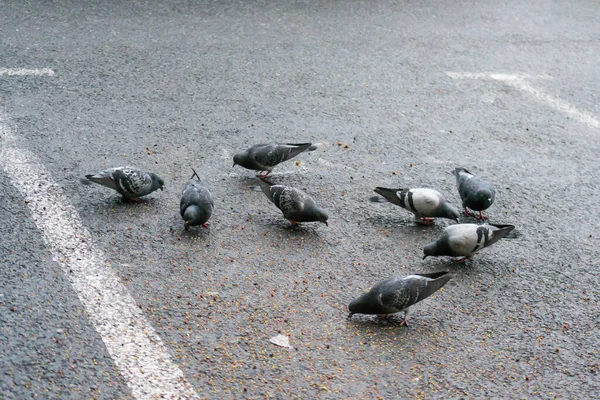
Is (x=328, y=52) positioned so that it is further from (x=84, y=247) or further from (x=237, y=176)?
(x=84, y=247)

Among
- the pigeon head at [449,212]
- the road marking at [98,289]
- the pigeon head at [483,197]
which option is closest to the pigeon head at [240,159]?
the road marking at [98,289]

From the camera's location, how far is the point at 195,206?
433 centimetres

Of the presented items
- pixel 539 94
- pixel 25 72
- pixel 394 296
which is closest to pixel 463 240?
pixel 394 296

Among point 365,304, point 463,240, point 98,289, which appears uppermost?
point 463,240

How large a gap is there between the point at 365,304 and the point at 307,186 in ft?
5.24

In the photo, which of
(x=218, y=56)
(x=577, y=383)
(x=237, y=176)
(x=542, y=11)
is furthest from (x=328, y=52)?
(x=577, y=383)

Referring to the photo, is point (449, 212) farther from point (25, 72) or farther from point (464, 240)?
point (25, 72)

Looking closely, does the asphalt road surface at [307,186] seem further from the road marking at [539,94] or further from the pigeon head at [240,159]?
the pigeon head at [240,159]

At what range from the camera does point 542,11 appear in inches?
382

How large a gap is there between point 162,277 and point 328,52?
13.9 ft

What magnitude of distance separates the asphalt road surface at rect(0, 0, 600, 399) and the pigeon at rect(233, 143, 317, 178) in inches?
Result: 6.2

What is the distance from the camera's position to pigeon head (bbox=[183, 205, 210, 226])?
429cm

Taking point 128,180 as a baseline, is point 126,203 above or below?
below

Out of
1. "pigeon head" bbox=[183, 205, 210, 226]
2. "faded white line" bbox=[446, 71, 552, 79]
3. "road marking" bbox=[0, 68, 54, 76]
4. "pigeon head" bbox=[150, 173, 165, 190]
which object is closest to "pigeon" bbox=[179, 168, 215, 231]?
"pigeon head" bbox=[183, 205, 210, 226]
